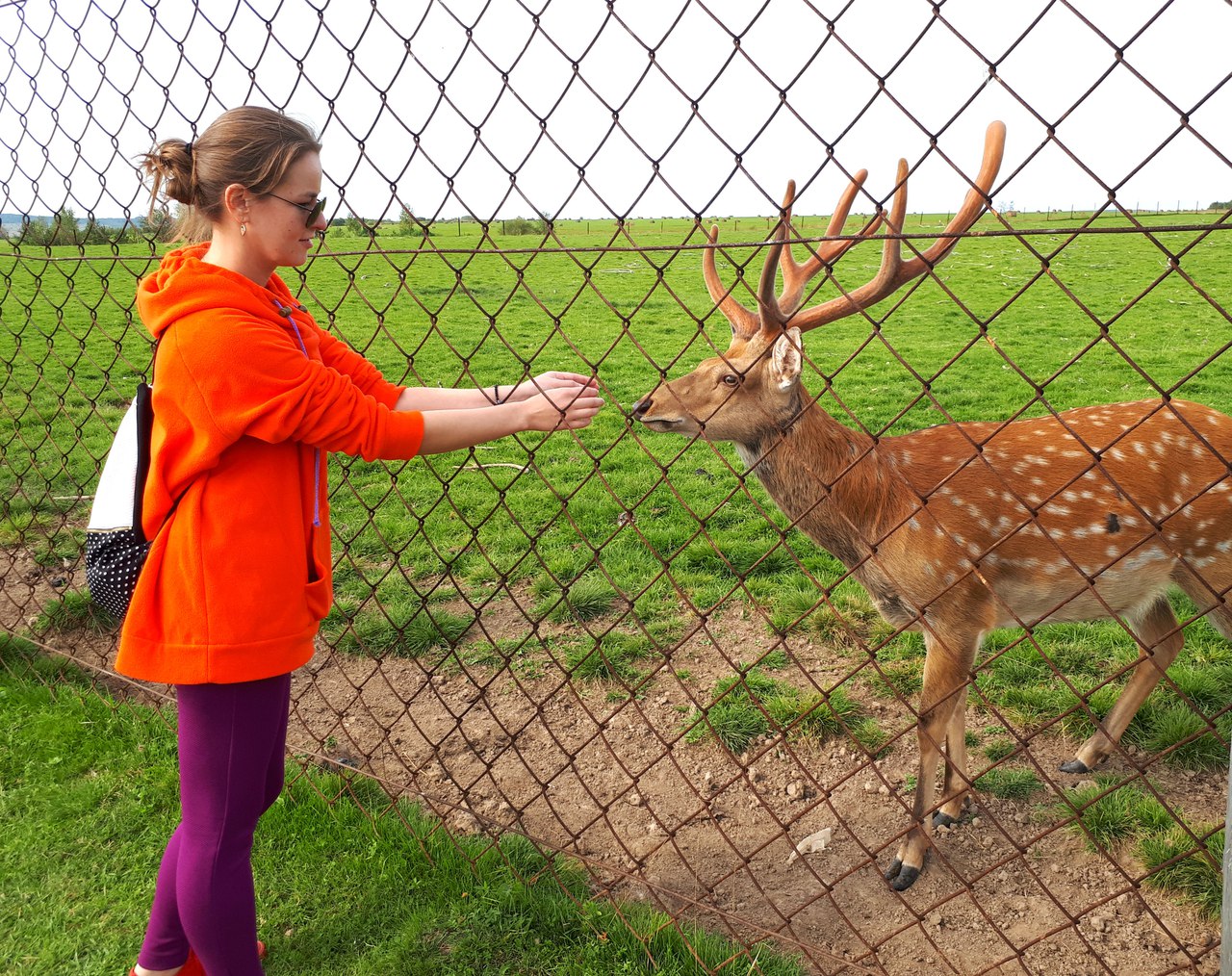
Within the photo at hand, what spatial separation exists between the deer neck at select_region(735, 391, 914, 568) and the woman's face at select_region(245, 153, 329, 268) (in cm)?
185

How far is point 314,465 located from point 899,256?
5.02 ft

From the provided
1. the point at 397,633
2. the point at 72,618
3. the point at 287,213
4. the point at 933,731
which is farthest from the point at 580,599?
the point at 287,213

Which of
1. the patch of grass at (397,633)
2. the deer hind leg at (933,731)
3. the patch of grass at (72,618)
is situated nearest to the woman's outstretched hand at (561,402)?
the deer hind leg at (933,731)

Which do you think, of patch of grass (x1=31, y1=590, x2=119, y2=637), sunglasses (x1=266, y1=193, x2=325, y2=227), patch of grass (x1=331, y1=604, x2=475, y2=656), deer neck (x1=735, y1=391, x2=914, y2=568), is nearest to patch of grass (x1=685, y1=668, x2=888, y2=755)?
deer neck (x1=735, y1=391, x2=914, y2=568)

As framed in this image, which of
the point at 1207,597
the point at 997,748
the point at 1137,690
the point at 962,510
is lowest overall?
the point at 997,748

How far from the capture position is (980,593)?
125 inches

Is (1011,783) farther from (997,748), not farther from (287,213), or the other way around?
(287,213)

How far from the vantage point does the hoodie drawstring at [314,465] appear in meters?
1.92

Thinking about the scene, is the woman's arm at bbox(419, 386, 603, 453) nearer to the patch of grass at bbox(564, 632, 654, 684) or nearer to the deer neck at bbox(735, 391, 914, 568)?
the deer neck at bbox(735, 391, 914, 568)

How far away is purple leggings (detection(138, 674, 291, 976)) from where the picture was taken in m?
1.92

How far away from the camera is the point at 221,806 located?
195cm

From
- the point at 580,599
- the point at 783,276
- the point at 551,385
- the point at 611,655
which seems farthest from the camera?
the point at 580,599

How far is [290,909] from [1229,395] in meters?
8.19

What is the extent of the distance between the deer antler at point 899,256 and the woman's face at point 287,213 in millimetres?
1052
